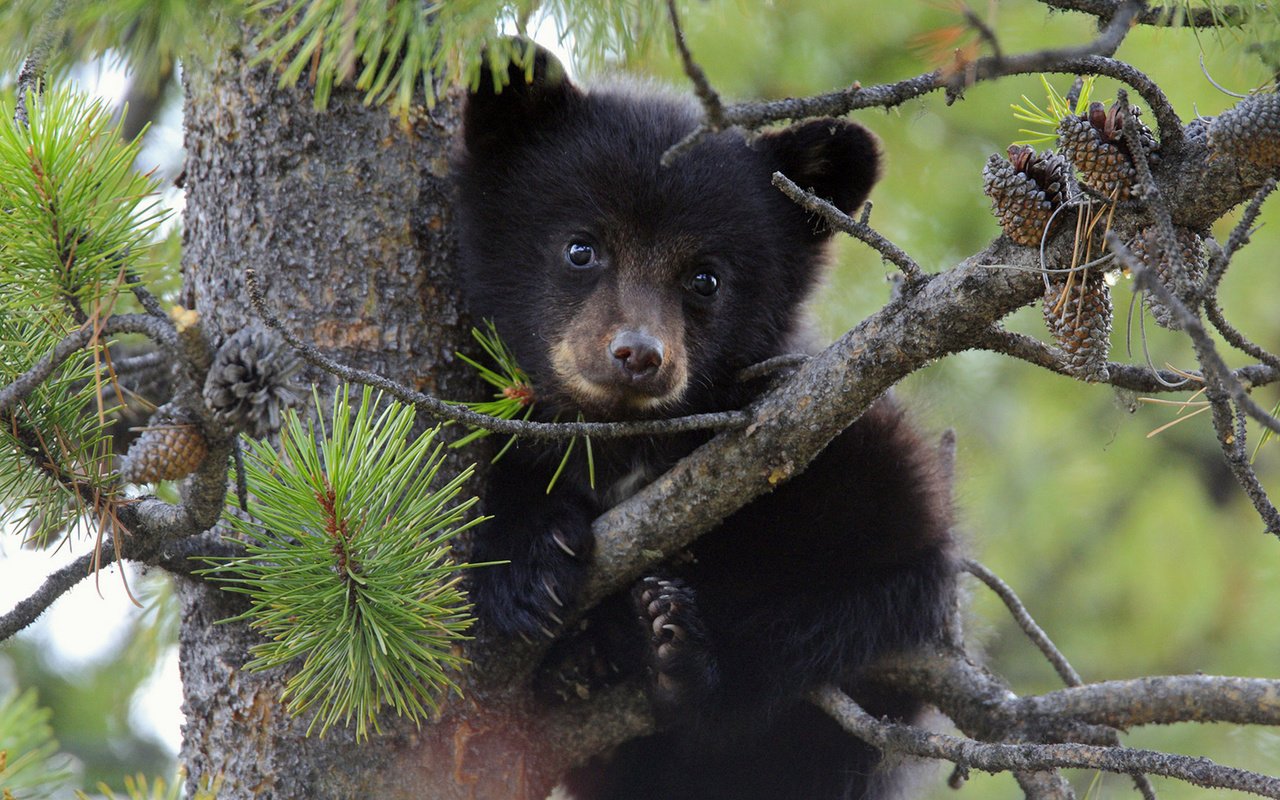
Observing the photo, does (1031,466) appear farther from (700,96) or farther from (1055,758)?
(700,96)

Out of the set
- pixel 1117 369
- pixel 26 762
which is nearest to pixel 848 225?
pixel 1117 369

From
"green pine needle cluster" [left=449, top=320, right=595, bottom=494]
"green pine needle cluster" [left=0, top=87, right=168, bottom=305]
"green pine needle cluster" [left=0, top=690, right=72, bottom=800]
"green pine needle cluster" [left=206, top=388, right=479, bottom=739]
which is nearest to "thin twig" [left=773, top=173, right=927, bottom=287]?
"green pine needle cluster" [left=206, top=388, right=479, bottom=739]

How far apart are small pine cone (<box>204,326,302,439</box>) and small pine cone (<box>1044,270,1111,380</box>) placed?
1.25m

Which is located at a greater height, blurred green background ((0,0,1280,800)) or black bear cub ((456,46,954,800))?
blurred green background ((0,0,1280,800))

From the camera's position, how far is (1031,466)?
657 cm

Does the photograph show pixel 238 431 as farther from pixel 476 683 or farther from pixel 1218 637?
pixel 1218 637

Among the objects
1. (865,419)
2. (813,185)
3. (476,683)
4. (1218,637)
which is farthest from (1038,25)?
(476,683)

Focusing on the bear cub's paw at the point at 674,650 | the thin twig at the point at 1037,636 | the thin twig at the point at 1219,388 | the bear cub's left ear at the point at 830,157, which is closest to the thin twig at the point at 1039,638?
the thin twig at the point at 1037,636

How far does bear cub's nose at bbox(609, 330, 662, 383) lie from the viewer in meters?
2.79

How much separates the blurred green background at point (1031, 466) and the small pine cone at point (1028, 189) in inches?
82.3

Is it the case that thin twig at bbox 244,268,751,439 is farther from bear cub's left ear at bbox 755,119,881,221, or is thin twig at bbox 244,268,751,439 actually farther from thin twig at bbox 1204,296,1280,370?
bear cub's left ear at bbox 755,119,881,221

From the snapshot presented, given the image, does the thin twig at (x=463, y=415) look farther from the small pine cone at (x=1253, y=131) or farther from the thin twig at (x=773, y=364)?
the small pine cone at (x=1253, y=131)

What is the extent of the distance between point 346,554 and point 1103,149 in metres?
1.44

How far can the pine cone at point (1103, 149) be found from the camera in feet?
6.02
